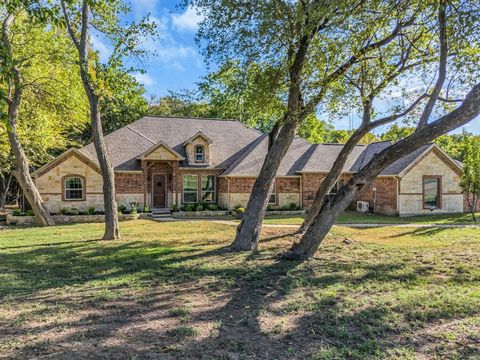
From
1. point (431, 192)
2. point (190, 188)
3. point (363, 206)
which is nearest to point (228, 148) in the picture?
point (190, 188)

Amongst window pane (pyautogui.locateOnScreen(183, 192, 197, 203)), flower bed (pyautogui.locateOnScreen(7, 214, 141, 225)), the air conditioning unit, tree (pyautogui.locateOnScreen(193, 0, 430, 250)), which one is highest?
Answer: tree (pyautogui.locateOnScreen(193, 0, 430, 250))

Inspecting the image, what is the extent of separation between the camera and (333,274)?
8352 millimetres

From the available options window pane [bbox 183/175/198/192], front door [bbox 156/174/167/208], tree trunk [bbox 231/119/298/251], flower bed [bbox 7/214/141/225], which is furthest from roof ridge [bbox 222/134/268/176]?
tree trunk [bbox 231/119/298/251]

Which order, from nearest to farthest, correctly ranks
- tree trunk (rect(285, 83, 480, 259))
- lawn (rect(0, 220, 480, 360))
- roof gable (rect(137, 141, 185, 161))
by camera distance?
1. lawn (rect(0, 220, 480, 360))
2. tree trunk (rect(285, 83, 480, 259))
3. roof gable (rect(137, 141, 185, 161))

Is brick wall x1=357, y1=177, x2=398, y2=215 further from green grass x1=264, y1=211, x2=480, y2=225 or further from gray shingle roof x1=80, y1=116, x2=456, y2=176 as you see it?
green grass x1=264, y1=211, x2=480, y2=225

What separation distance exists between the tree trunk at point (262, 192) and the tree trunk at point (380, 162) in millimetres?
1708

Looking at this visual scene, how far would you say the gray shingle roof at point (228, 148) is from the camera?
23.0 m

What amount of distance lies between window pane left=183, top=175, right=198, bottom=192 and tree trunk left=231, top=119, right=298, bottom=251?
513 inches

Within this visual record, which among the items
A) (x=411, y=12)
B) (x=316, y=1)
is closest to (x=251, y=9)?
(x=316, y=1)

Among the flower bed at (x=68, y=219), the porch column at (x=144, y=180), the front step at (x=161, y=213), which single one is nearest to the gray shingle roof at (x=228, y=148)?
the porch column at (x=144, y=180)

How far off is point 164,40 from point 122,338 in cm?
1186

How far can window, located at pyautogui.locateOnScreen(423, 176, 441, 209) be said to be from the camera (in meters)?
23.0

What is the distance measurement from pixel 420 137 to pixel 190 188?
17393 mm

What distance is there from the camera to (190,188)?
79.2 ft
